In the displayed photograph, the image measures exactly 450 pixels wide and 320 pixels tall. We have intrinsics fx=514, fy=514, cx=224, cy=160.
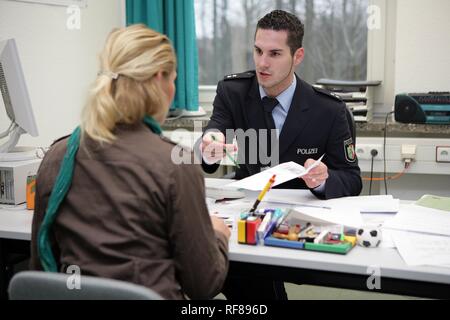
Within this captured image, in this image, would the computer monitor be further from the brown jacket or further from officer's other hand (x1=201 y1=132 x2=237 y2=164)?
the brown jacket

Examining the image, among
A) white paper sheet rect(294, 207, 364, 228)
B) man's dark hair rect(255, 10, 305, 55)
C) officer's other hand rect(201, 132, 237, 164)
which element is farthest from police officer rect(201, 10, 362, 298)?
white paper sheet rect(294, 207, 364, 228)

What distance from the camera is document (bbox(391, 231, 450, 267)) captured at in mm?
1211

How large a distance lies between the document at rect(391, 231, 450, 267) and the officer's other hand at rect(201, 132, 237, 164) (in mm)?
646

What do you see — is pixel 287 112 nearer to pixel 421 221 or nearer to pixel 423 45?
pixel 421 221

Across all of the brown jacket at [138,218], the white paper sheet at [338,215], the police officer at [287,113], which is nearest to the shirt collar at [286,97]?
the police officer at [287,113]

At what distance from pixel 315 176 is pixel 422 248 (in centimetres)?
51

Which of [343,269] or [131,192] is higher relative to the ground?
[131,192]

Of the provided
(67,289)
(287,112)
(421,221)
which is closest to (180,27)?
(287,112)

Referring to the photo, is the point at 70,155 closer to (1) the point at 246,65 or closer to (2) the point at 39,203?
(2) the point at 39,203

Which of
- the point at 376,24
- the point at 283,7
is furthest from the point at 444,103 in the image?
the point at 283,7

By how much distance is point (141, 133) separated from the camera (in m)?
1.10

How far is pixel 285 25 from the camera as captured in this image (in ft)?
6.93

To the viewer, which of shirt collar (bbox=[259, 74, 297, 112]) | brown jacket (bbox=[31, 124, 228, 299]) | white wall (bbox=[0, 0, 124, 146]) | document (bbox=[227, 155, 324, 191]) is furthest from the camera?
white wall (bbox=[0, 0, 124, 146])

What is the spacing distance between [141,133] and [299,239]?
0.51 metres
